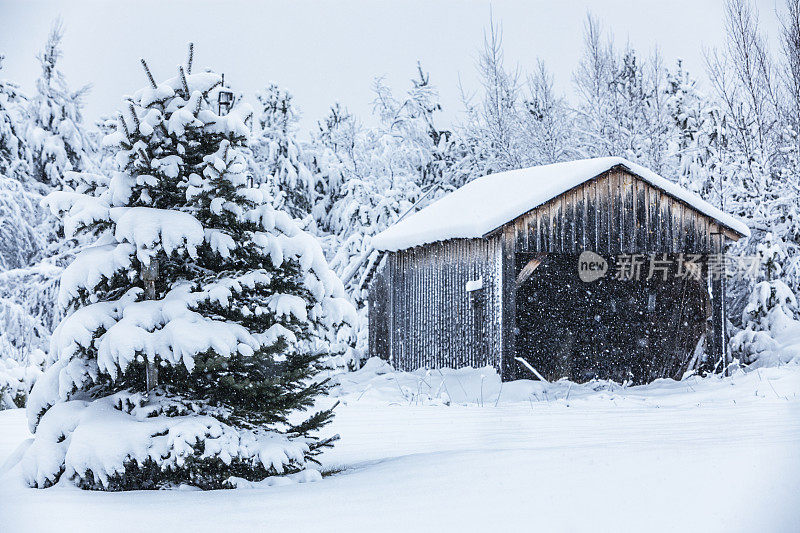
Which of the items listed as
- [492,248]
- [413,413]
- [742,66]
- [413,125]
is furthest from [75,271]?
[742,66]

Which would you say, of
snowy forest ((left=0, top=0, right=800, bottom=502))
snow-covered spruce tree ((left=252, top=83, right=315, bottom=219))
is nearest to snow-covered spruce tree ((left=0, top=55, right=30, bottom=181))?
snowy forest ((left=0, top=0, right=800, bottom=502))

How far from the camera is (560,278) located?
63.1ft

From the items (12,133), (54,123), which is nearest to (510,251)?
(12,133)

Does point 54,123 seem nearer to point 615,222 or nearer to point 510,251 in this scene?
point 510,251

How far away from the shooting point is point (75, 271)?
265 inches

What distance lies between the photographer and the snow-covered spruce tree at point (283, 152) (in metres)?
26.8

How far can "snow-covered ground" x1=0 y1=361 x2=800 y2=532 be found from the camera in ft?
16.9

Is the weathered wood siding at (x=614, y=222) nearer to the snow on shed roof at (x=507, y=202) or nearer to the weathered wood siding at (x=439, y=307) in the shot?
the snow on shed roof at (x=507, y=202)

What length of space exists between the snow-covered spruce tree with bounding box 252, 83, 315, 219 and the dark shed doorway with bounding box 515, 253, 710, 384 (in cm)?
947

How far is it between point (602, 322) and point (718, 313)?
2.58m

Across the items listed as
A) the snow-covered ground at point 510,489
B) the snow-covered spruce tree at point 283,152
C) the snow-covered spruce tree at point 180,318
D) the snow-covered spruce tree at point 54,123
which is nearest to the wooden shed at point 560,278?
the snow-covered ground at point 510,489

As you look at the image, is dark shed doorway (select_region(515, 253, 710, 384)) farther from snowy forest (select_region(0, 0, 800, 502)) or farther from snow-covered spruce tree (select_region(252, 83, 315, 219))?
snow-covered spruce tree (select_region(252, 83, 315, 219))

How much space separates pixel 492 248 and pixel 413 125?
14211 mm

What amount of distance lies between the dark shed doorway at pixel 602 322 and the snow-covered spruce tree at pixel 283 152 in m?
9.47
